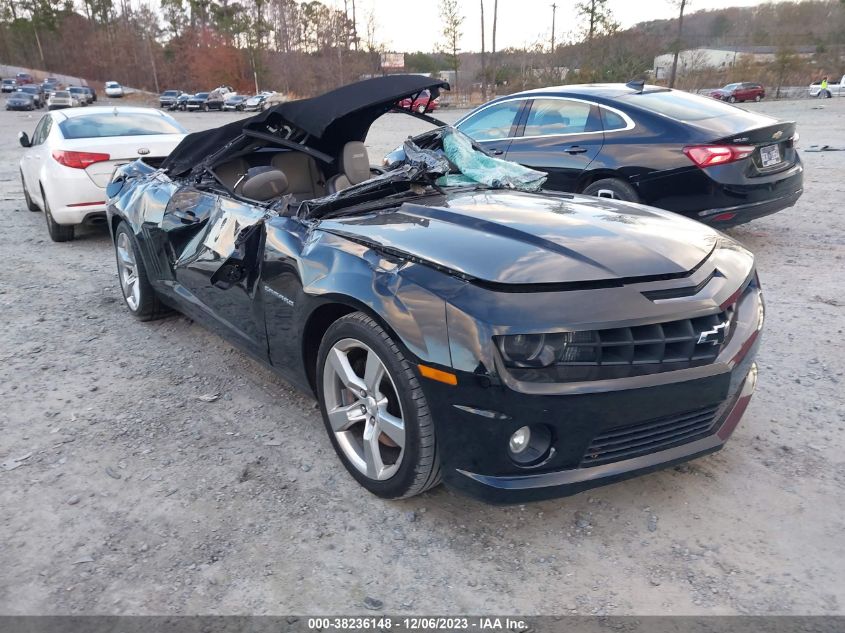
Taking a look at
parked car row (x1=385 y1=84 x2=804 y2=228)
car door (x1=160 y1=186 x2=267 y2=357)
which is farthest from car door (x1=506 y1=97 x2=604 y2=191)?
car door (x1=160 y1=186 x2=267 y2=357)

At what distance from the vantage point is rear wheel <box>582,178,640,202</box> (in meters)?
6.02

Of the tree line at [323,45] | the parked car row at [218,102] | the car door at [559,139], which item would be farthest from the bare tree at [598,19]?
the car door at [559,139]

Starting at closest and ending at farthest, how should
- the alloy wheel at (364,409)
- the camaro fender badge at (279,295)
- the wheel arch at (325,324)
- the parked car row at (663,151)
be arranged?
the wheel arch at (325,324), the alloy wheel at (364,409), the camaro fender badge at (279,295), the parked car row at (663,151)

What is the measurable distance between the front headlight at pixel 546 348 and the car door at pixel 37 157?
7107 mm

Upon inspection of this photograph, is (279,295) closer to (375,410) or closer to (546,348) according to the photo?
(375,410)

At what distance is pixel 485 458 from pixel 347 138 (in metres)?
2.61

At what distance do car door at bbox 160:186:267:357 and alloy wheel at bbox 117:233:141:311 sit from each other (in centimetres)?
84

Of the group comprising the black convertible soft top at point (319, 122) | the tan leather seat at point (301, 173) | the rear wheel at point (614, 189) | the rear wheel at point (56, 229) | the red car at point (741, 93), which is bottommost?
the red car at point (741, 93)

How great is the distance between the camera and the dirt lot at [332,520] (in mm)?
2242

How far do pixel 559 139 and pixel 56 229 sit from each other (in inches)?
226

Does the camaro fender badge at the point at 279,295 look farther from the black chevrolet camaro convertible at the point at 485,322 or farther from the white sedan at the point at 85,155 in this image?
the white sedan at the point at 85,155

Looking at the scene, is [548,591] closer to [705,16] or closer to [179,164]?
[179,164]

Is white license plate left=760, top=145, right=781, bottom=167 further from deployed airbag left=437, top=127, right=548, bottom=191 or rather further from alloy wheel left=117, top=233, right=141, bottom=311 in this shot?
alloy wheel left=117, top=233, right=141, bottom=311

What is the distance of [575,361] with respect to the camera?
2.21m
